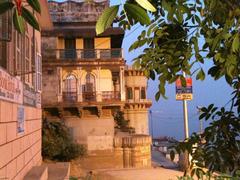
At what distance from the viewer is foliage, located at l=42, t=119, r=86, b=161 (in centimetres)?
2536

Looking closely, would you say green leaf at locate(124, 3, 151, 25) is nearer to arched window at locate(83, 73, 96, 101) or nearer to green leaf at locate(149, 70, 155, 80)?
green leaf at locate(149, 70, 155, 80)

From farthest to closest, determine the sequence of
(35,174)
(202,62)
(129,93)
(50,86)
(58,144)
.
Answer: (129,93), (50,86), (58,144), (35,174), (202,62)

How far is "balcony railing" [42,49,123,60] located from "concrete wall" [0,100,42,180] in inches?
711

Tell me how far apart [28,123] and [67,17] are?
2331 centimetres

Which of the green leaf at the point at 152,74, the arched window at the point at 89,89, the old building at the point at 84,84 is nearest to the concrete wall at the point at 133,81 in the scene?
the old building at the point at 84,84

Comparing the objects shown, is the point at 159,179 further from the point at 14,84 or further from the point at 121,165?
the point at 14,84

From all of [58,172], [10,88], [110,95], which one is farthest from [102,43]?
[10,88]

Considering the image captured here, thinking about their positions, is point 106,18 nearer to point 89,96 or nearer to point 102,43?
point 89,96

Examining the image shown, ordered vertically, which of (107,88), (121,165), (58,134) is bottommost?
(121,165)

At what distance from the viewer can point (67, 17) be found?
1277 inches

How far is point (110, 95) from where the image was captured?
29094 millimetres

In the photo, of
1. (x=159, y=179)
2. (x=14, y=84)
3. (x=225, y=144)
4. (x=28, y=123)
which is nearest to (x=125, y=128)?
(x=159, y=179)

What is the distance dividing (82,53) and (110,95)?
3164 millimetres

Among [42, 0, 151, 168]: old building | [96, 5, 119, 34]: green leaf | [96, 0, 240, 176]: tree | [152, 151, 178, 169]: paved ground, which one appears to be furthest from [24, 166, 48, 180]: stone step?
[42, 0, 151, 168]: old building
